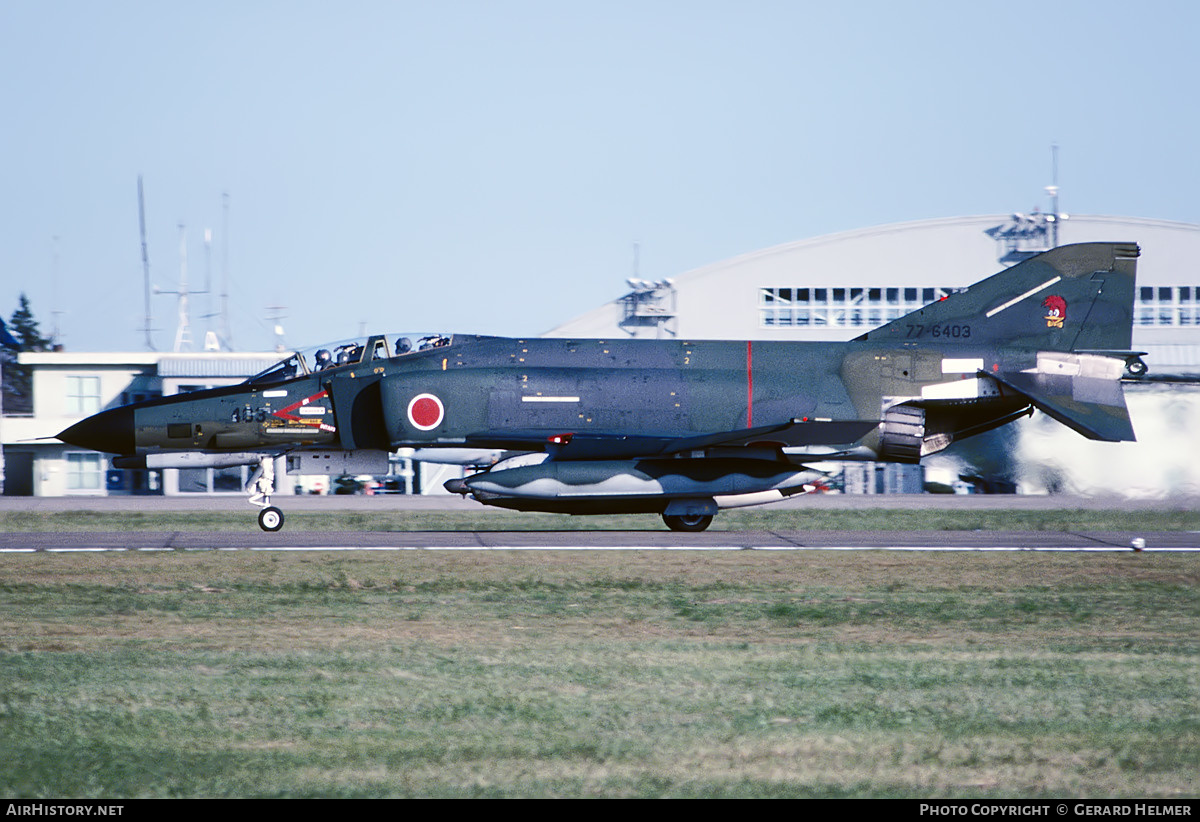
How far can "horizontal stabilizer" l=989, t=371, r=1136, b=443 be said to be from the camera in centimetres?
1986

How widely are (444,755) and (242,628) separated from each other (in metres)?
4.59

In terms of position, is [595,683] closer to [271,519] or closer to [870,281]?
[271,519]

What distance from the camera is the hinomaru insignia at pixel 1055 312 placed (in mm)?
21141

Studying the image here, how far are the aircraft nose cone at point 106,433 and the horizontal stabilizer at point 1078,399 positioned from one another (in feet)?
46.6

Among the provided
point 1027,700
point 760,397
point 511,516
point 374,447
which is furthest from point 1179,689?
point 511,516

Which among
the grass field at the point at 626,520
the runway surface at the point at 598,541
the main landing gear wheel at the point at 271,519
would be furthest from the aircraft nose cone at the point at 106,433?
the grass field at the point at 626,520

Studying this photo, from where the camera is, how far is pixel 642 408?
19781 millimetres

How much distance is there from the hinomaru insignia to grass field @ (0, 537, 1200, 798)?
805 centimetres

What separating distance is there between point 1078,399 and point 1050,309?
174cm

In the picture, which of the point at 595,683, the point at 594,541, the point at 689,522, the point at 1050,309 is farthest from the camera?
the point at 1050,309

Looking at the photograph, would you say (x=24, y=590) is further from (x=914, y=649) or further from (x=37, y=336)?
(x=37, y=336)

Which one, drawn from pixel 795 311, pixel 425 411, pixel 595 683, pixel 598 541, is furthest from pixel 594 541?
pixel 795 311

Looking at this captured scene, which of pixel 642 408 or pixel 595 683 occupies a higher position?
pixel 642 408

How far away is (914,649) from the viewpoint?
30.9 ft
